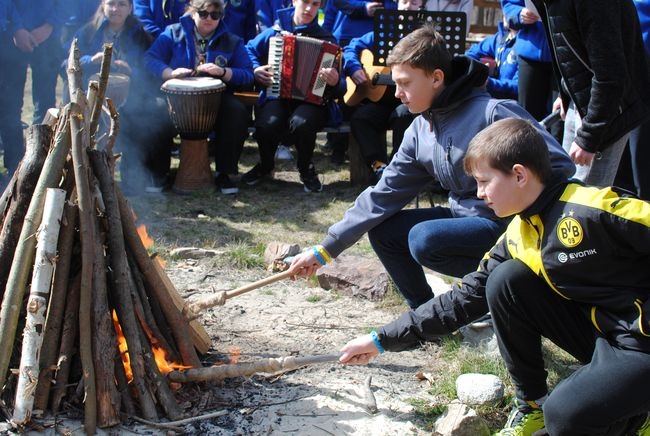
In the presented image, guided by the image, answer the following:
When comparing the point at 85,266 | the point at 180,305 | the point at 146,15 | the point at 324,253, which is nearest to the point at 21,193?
the point at 85,266

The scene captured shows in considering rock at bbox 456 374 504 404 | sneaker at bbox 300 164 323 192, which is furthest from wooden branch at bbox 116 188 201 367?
sneaker at bbox 300 164 323 192

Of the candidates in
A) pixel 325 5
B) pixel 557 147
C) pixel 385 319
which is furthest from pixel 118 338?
pixel 325 5

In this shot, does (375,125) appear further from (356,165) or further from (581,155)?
→ (581,155)

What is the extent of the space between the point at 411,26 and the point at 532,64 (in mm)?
1202

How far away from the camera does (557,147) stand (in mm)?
3525

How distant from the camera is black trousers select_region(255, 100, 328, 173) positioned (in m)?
7.74

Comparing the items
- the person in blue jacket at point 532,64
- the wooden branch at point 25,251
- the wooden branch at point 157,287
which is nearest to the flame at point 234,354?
the wooden branch at point 157,287

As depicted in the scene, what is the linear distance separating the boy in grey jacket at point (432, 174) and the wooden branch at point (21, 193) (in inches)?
50.0

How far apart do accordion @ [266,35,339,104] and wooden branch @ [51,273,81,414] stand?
15.6 feet

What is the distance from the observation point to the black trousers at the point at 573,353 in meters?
2.74

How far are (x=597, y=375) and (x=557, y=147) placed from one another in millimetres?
1145

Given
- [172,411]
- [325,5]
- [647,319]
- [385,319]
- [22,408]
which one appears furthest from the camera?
[325,5]

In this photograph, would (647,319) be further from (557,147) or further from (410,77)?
(410,77)

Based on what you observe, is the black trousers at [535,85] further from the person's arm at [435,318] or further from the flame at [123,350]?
the flame at [123,350]
